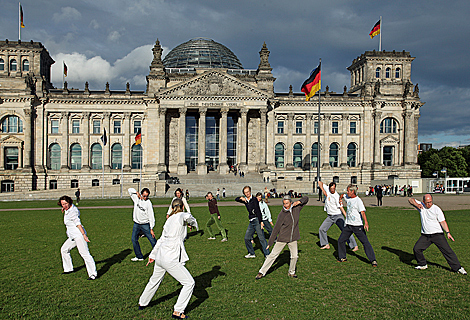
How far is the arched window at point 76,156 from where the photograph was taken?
218ft

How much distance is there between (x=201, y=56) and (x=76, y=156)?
106 feet

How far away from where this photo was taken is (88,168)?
6550 centimetres

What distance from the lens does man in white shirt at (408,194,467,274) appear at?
11232mm

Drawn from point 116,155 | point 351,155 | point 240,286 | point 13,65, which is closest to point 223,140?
point 116,155

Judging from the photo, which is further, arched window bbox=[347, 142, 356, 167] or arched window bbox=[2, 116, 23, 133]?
arched window bbox=[347, 142, 356, 167]

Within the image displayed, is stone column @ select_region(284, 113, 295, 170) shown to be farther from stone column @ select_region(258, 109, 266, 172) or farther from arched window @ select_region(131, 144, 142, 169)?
arched window @ select_region(131, 144, 142, 169)

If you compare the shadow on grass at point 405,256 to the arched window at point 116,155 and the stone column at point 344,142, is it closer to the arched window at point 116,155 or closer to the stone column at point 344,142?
the stone column at point 344,142

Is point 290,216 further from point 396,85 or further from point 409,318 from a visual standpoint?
point 396,85

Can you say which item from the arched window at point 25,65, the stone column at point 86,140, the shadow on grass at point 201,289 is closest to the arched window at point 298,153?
the stone column at point 86,140

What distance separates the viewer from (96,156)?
220 feet

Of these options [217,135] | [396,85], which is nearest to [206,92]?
[217,135]

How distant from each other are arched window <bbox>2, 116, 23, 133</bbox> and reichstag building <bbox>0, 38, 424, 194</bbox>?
0.17 metres

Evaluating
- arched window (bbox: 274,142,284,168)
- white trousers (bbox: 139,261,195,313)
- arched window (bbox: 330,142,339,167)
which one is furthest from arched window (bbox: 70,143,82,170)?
white trousers (bbox: 139,261,195,313)

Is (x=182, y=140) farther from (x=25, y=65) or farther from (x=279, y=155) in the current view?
(x=25, y=65)
